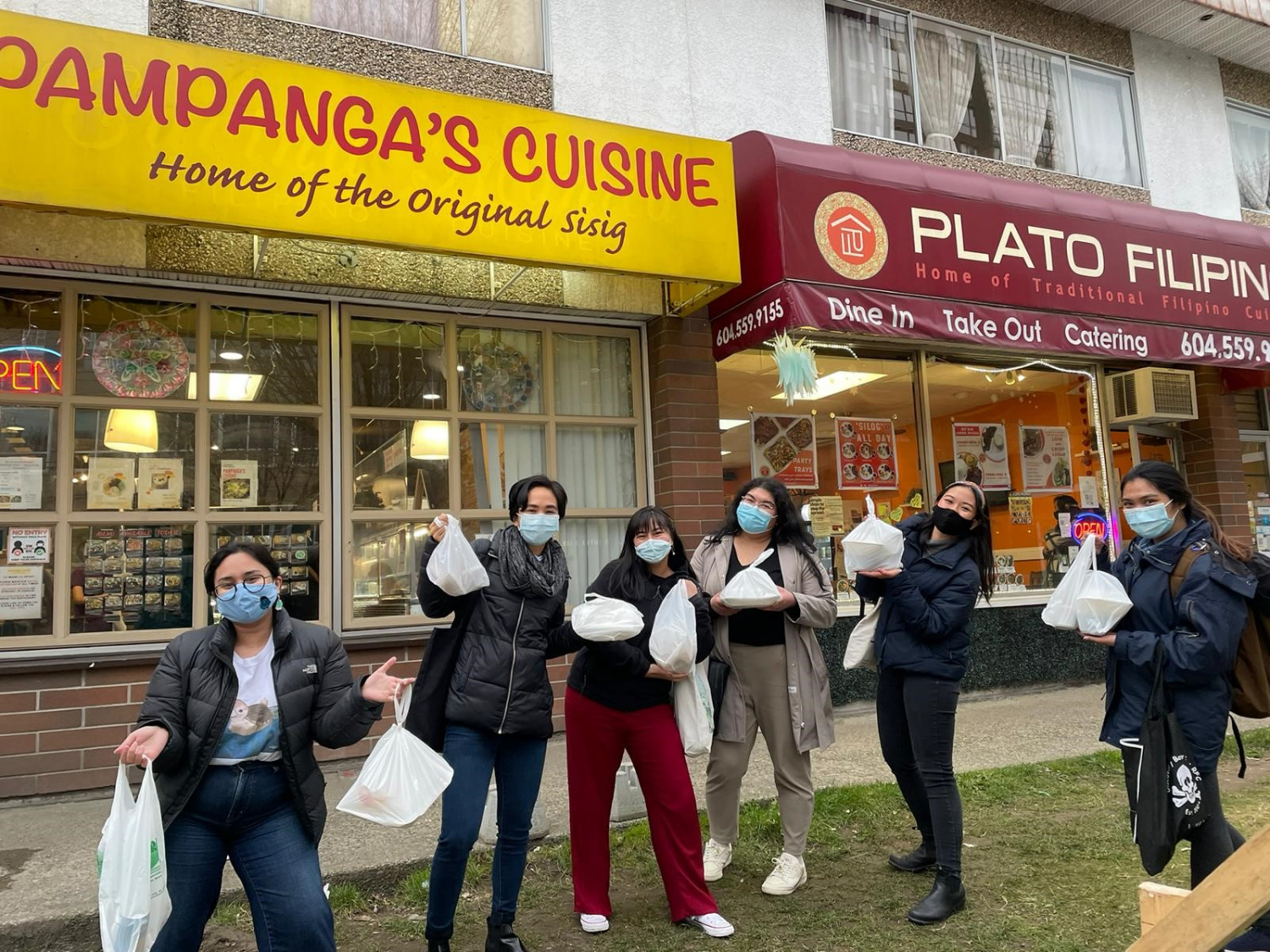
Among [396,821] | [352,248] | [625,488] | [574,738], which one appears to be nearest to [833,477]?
[625,488]

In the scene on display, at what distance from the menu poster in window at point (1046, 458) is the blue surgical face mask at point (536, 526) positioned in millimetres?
6787

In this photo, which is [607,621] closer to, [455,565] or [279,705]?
[455,565]

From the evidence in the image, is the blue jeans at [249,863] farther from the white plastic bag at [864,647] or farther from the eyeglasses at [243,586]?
the white plastic bag at [864,647]

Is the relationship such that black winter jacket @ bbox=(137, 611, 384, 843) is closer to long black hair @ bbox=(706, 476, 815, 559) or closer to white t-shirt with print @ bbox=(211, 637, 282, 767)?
white t-shirt with print @ bbox=(211, 637, 282, 767)

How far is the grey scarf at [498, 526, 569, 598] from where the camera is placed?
361 cm

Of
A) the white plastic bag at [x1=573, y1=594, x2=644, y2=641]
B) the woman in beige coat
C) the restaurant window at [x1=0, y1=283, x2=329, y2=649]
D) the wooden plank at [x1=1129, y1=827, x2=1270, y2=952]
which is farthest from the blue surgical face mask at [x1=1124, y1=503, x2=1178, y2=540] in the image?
the restaurant window at [x1=0, y1=283, x2=329, y2=649]

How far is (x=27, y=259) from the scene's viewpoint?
543cm

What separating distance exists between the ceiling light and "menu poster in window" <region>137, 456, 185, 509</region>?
484cm

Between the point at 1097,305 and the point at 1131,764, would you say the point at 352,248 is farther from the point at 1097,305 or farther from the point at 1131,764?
the point at 1097,305

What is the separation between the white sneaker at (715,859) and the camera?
423cm

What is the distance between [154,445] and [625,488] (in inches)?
130

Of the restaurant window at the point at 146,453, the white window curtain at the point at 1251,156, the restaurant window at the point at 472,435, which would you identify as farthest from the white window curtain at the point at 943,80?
the restaurant window at the point at 146,453

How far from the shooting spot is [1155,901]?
262 cm

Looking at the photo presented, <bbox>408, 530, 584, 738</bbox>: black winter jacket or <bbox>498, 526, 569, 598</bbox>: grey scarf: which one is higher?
<bbox>498, 526, 569, 598</bbox>: grey scarf
